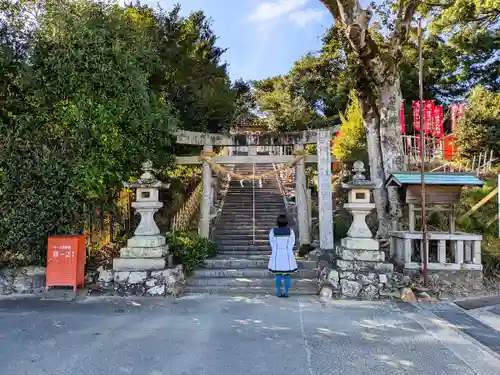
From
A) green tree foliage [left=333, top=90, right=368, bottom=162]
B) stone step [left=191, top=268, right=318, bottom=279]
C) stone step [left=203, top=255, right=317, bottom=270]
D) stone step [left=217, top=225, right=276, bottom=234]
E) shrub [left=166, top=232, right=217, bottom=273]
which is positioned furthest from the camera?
green tree foliage [left=333, top=90, right=368, bottom=162]

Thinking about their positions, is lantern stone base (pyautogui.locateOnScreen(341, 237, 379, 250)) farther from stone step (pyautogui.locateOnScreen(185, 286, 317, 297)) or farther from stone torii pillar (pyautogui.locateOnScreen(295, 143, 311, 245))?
stone torii pillar (pyautogui.locateOnScreen(295, 143, 311, 245))

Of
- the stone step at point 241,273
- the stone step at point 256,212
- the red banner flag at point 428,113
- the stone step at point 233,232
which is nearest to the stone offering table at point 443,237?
the stone step at point 241,273

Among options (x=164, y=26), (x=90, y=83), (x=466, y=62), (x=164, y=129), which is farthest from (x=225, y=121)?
(x=466, y=62)

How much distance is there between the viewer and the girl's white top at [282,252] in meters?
6.96

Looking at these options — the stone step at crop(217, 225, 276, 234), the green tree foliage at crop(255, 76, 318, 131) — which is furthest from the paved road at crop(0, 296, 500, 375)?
the green tree foliage at crop(255, 76, 318, 131)

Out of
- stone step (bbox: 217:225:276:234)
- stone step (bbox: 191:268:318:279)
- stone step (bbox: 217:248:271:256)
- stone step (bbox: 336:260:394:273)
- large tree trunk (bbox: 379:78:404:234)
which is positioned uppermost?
large tree trunk (bbox: 379:78:404:234)

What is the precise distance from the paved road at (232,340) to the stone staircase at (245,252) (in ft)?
3.36

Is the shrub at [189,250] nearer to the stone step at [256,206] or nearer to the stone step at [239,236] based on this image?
the stone step at [239,236]

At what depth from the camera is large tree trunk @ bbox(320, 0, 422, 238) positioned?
8867 millimetres

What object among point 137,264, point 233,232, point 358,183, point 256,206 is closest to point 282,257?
point 358,183

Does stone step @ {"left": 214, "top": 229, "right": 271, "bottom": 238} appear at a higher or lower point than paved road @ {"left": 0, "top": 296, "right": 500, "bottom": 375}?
higher

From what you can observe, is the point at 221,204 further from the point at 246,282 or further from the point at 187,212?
the point at 246,282

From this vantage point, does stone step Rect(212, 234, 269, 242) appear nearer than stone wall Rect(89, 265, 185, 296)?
No

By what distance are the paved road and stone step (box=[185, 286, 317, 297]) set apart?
68 centimetres
